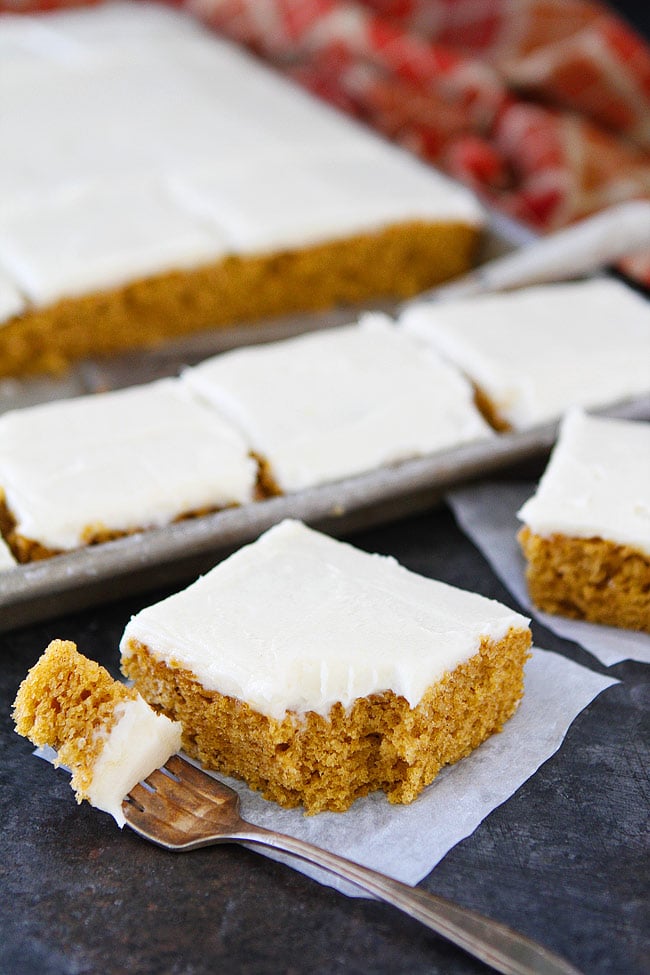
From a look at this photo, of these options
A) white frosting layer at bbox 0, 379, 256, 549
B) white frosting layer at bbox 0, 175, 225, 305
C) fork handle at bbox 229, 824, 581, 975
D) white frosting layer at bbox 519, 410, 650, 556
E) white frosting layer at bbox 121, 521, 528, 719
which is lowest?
white frosting layer at bbox 0, 175, 225, 305

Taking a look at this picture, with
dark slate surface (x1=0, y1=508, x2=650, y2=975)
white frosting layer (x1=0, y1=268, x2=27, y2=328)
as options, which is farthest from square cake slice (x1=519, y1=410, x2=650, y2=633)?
white frosting layer (x1=0, y1=268, x2=27, y2=328)

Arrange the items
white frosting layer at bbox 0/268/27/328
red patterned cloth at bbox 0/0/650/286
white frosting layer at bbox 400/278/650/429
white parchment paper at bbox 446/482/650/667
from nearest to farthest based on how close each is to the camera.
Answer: white parchment paper at bbox 446/482/650/667 < white frosting layer at bbox 400/278/650/429 < white frosting layer at bbox 0/268/27/328 < red patterned cloth at bbox 0/0/650/286

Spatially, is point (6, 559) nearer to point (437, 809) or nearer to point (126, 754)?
point (126, 754)

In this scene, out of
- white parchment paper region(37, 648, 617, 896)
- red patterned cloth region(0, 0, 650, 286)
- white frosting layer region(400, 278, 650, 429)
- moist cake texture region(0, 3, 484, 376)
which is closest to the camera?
white parchment paper region(37, 648, 617, 896)

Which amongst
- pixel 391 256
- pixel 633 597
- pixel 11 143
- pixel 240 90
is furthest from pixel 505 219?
pixel 633 597

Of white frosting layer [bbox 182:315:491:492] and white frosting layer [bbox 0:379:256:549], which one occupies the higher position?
white frosting layer [bbox 182:315:491:492]

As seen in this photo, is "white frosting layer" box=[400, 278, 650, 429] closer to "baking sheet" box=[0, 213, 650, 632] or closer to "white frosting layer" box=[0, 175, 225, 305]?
"baking sheet" box=[0, 213, 650, 632]

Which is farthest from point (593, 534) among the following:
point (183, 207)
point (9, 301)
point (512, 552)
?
point (183, 207)
